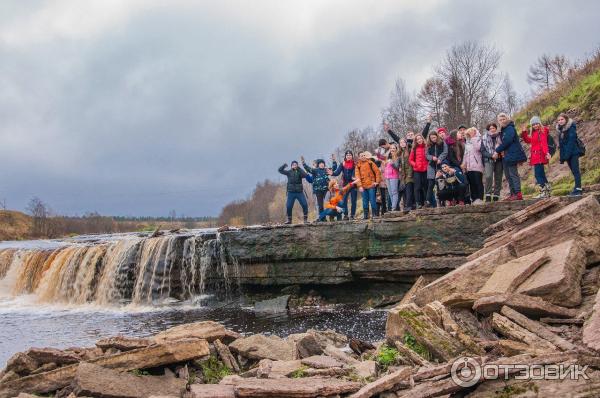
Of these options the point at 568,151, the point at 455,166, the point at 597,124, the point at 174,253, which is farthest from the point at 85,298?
the point at 597,124

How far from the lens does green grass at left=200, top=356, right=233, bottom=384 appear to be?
19.4 ft

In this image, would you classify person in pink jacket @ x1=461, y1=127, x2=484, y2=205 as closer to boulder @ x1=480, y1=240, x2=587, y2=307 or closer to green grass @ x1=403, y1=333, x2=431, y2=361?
boulder @ x1=480, y1=240, x2=587, y2=307

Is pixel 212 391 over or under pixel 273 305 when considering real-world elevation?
over

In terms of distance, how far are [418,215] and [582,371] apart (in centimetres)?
977

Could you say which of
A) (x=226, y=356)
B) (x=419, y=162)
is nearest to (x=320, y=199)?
(x=419, y=162)

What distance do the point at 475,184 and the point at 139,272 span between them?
11651mm

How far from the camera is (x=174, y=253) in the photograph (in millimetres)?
16844

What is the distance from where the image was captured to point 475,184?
43.4 feet

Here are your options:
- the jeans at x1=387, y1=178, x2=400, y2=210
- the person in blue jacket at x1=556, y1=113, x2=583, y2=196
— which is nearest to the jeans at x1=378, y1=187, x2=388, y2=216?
the jeans at x1=387, y1=178, x2=400, y2=210

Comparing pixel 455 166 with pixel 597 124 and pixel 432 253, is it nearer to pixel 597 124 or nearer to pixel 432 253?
pixel 432 253

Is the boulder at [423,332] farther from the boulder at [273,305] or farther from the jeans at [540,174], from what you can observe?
the boulder at [273,305]

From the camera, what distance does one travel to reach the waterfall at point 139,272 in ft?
53.8

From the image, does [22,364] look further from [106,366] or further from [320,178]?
[320,178]

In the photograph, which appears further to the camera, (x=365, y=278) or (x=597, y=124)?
(x=597, y=124)
